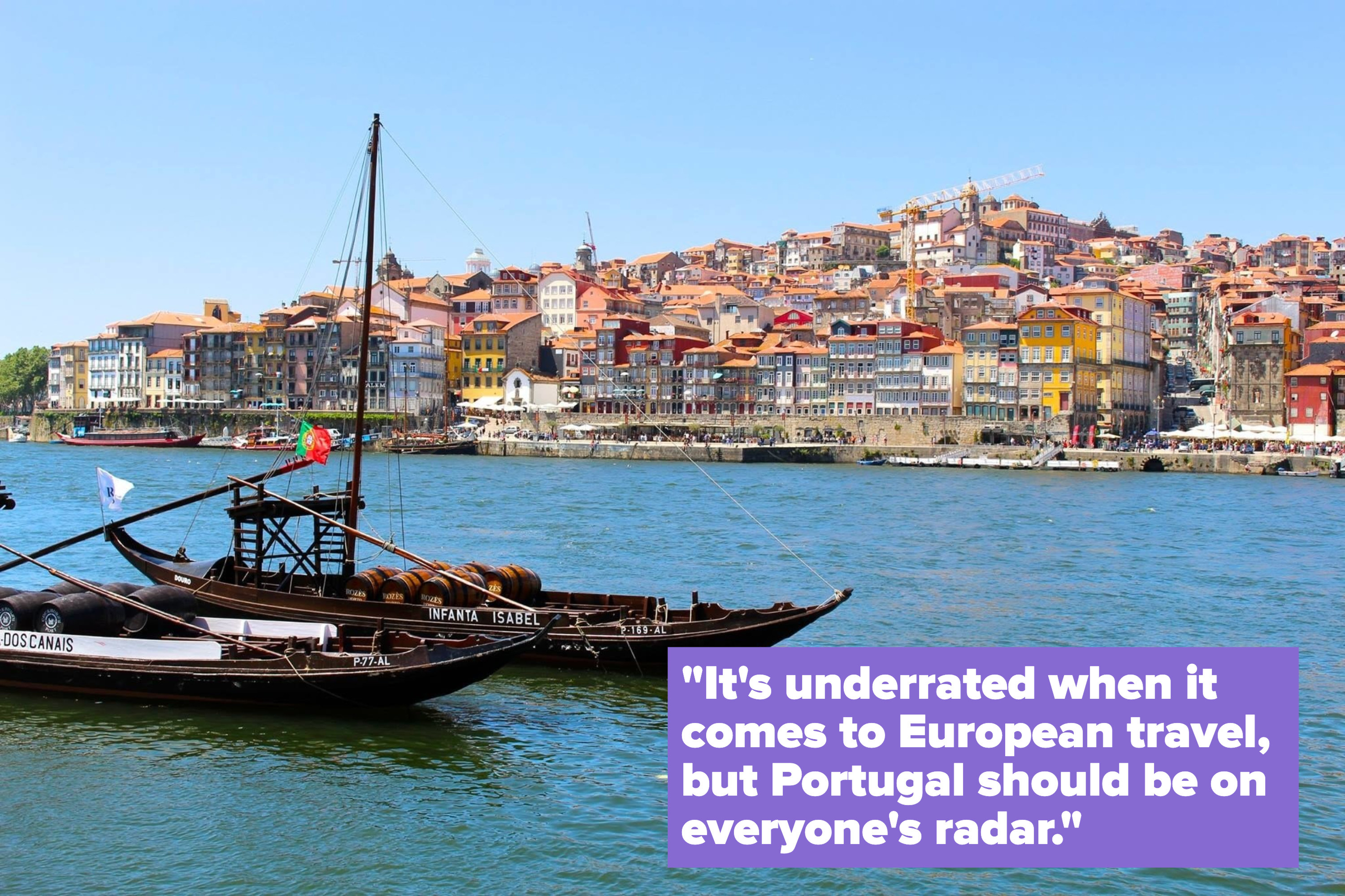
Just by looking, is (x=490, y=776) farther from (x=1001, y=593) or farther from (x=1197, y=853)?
(x=1001, y=593)

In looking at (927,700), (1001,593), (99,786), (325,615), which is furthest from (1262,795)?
(1001,593)

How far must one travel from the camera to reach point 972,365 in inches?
4122

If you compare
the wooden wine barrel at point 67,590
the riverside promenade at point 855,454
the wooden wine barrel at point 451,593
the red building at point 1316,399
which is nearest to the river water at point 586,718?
the wooden wine barrel at point 451,593

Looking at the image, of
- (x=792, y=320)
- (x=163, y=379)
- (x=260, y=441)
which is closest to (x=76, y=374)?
(x=163, y=379)

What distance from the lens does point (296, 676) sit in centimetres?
1803

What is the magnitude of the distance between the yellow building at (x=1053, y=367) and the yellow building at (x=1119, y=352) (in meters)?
4.23

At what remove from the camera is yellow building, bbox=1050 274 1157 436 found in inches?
4225

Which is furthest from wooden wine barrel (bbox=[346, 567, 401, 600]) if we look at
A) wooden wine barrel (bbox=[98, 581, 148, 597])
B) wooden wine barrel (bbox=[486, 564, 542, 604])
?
wooden wine barrel (bbox=[98, 581, 148, 597])

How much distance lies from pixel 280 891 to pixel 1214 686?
344 inches

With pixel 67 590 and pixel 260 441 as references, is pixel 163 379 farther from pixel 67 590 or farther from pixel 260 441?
pixel 67 590

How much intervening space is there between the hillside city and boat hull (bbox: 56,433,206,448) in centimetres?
864

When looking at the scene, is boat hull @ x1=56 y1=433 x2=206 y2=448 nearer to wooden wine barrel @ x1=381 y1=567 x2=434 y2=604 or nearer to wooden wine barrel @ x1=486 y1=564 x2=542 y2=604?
wooden wine barrel @ x1=381 y1=567 x2=434 y2=604

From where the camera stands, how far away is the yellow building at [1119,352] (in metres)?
107

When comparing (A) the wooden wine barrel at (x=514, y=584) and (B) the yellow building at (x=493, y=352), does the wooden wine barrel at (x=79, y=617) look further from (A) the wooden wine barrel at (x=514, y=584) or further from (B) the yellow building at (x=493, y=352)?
(B) the yellow building at (x=493, y=352)
